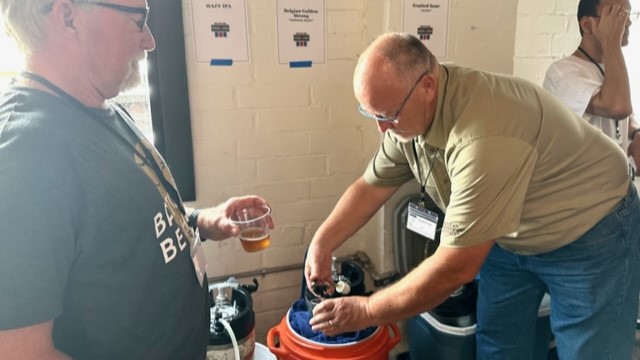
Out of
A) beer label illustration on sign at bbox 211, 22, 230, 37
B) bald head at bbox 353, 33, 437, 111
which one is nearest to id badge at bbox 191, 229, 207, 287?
bald head at bbox 353, 33, 437, 111

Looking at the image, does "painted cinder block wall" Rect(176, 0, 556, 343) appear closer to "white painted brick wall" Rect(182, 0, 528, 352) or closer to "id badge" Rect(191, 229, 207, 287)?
"white painted brick wall" Rect(182, 0, 528, 352)

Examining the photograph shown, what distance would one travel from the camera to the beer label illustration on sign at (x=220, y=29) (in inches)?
67.7

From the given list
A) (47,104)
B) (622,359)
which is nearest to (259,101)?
(47,104)

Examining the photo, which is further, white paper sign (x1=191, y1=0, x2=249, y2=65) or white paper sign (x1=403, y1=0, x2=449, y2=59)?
white paper sign (x1=403, y1=0, x2=449, y2=59)

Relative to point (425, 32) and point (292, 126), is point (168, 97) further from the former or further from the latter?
point (425, 32)

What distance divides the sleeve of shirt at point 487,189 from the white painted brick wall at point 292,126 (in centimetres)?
83

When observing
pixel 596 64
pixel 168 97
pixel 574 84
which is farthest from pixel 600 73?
pixel 168 97

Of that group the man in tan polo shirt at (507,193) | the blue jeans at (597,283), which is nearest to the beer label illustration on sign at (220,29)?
the man in tan polo shirt at (507,193)

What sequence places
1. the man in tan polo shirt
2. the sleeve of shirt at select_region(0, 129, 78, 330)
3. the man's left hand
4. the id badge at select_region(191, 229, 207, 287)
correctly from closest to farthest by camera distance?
the sleeve of shirt at select_region(0, 129, 78, 330)
the id badge at select_region(191, 229, 207, 287)
the man in tan polo shirt
the man's left hand

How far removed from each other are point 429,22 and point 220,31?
2.70 ft

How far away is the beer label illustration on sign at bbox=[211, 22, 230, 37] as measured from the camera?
172 cm

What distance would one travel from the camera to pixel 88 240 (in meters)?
0.74

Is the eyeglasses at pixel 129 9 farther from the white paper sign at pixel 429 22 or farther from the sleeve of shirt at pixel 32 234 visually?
the white paper sign at pixel 429 22

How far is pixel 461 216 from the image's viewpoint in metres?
1.14
